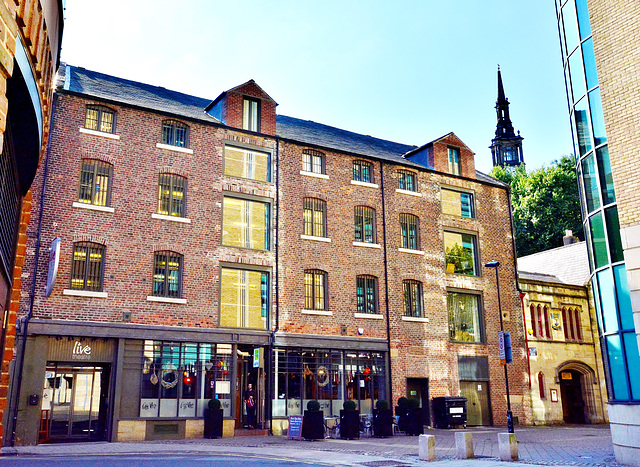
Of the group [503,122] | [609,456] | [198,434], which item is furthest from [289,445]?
[503,122]

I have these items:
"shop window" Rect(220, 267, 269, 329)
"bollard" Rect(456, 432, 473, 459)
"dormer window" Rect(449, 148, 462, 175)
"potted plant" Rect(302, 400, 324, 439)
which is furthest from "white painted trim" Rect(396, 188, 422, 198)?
"bollard" Rect(456, 432, 473, 459)

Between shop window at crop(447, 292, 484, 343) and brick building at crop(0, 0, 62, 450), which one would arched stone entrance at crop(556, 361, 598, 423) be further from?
brick building at crop(0, 0, 62, 450)

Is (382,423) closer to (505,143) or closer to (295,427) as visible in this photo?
(295,427)

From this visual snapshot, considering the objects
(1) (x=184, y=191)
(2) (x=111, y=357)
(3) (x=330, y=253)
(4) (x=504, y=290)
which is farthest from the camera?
(4) (x=504, y=290)

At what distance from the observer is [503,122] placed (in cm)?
9988

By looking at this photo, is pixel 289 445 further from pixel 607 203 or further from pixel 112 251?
pixel 607 203

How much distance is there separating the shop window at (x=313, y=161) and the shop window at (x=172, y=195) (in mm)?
5538

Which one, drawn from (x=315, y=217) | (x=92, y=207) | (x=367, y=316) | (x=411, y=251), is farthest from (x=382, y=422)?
(x=92, y=207)

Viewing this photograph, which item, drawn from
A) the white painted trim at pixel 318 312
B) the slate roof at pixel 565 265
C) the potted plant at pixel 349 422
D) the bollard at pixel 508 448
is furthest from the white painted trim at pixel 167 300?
the slate roof at pixel 565 265

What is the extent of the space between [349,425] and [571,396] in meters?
16.8

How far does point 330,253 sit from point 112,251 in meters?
8.83

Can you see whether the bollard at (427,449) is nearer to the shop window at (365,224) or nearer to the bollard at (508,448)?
the bollard at (508,448)

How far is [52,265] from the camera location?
62.3 ft

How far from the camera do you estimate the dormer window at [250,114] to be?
2584 centimetres
